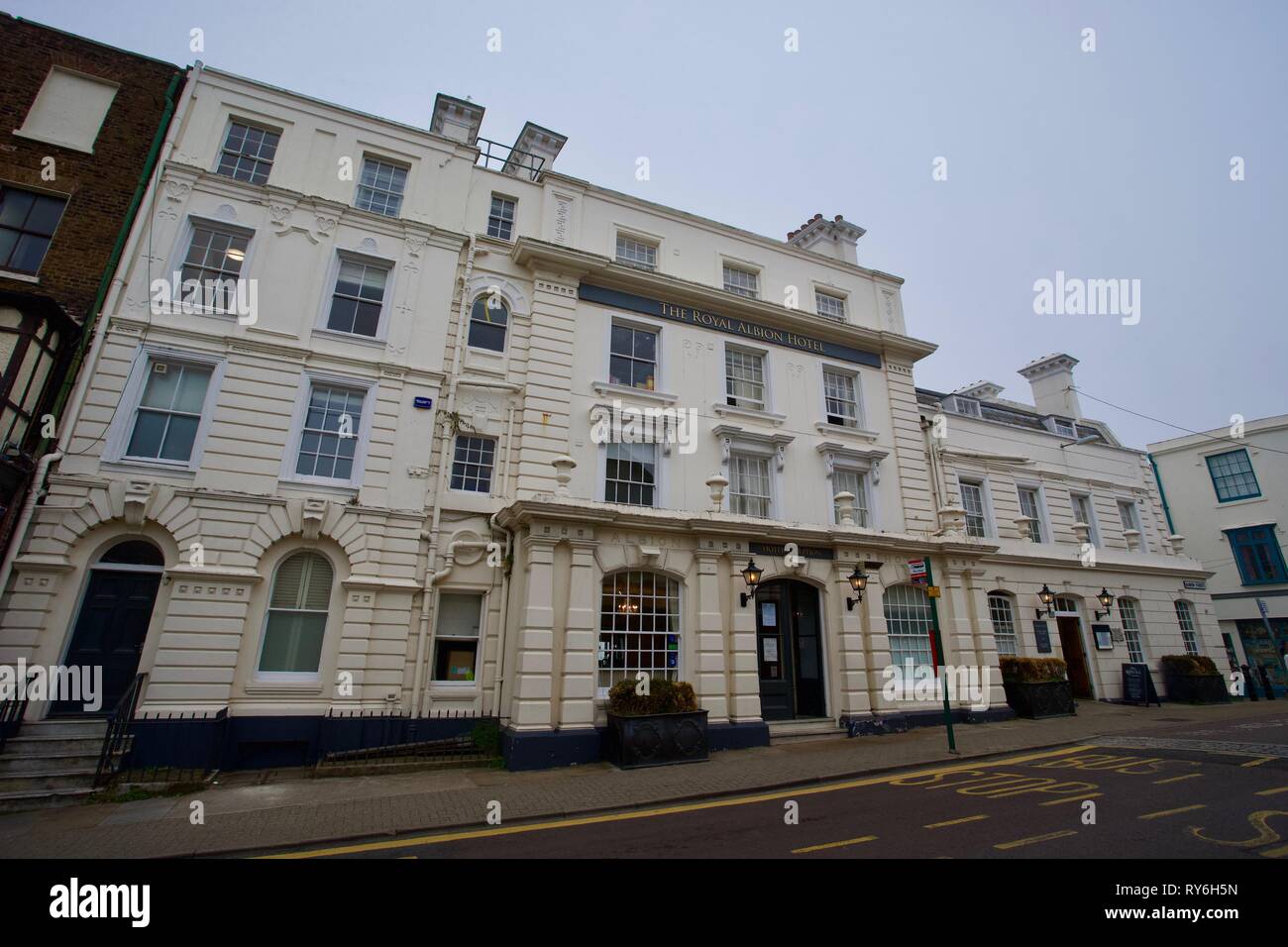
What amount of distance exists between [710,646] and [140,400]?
43.7 ft

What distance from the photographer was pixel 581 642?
11516 mm

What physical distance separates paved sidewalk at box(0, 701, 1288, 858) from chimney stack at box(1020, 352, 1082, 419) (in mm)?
17130

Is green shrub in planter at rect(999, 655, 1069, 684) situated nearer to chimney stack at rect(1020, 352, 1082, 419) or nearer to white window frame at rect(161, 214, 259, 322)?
chimney stack at rect(1020, 352, 1082, 419)

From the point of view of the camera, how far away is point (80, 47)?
44.6ft

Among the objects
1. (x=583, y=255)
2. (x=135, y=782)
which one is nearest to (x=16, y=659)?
(x=135, y=782)

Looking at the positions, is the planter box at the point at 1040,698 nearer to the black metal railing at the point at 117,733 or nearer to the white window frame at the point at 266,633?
the white window frame at the point at 266,633

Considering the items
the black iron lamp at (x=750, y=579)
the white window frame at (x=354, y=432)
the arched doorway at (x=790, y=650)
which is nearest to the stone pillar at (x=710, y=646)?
the black iron lamp at (x=750, y=579)

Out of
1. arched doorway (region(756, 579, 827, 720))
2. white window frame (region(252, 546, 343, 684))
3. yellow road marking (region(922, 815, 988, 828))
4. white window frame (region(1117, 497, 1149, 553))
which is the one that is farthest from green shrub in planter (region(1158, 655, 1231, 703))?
white window frame (region(252, 546, 343, 684))

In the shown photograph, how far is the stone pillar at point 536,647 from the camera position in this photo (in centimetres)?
1082

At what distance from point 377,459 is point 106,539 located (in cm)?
503

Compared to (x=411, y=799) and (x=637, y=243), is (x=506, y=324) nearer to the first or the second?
(x=637, y=243)

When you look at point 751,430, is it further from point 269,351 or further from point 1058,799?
point 269,351

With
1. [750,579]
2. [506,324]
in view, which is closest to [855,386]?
[750,579]

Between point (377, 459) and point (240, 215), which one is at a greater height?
point (240, 215)
